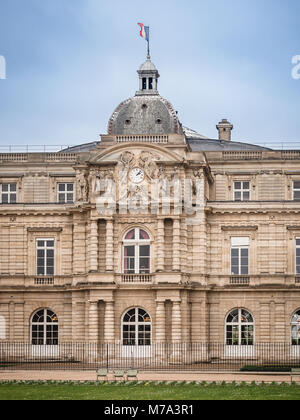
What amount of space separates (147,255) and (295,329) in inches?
420

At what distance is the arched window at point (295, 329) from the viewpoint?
61.6 meters

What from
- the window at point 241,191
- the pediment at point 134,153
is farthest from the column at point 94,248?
the window at point 241,191

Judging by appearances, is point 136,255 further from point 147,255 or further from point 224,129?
point 224,129

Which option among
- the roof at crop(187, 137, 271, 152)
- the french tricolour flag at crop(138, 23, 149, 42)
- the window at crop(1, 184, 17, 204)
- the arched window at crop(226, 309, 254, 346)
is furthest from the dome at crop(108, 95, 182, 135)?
the arched window at crop(226, 309, 254, 346)

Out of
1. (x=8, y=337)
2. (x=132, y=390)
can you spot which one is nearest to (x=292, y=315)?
(x=8, y=337)

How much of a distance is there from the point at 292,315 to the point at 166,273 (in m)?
8.90

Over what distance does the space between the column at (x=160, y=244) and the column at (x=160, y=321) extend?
7.23 ft

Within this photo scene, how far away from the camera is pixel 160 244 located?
195ft

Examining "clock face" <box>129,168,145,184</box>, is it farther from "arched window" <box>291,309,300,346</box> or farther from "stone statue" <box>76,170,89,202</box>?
"arched window" <box>291,309,300,346</box>

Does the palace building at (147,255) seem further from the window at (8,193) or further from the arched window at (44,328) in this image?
the window at (8,193)

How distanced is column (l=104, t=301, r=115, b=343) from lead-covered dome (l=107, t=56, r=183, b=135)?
12.2m

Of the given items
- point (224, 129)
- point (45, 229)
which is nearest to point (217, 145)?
point (224, 129)

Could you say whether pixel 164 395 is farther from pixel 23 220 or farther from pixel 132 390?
pixel 23 220
